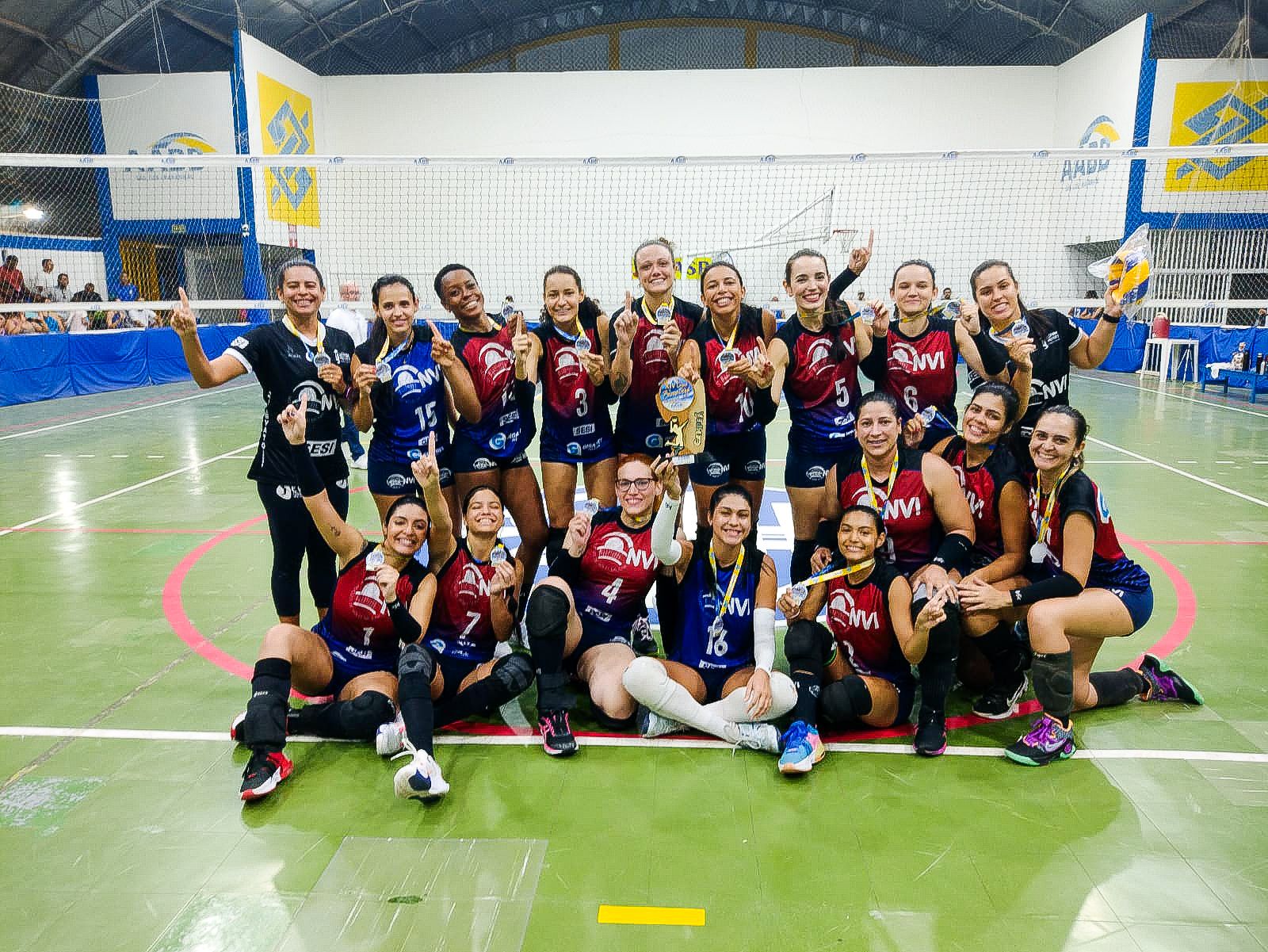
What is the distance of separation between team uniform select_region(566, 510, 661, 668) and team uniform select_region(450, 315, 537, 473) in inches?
30.5

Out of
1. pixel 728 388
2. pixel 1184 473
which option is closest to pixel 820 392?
pixel 728 388

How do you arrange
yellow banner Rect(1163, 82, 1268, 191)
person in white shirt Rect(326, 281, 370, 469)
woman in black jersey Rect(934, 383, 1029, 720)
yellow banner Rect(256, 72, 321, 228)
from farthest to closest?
1. yellow banner Rect(256, 72, 321, 228)
2. yellow banner Rect(1163, 82, 1268, 191)
3. person in white shirt Rect(326, 281, 370, 469)
4. woman in black jersey Rect(934, 383, 1029, 720)

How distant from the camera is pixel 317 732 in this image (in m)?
3.91

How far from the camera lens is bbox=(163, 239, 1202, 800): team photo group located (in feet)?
12.5

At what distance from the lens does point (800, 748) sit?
3635 mm

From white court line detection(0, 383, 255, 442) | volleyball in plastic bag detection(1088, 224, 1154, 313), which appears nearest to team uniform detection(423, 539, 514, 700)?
volleyball in plastic bag detection(1088, 224, 1154, 313)

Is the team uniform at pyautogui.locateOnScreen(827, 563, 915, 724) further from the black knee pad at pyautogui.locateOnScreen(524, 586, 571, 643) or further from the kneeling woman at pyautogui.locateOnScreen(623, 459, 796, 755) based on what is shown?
the black knee pad at pyautogui.locateOnScreen(524, 586, 571, 643)

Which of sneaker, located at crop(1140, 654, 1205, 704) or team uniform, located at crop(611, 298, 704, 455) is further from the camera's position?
team uniform, located at crop(611, 298, 704, 455)

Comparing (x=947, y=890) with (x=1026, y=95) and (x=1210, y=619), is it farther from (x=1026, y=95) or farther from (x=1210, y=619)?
A: (x=1026, y=95)

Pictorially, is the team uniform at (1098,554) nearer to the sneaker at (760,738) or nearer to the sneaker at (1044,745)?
the sneaker at (1044,745)

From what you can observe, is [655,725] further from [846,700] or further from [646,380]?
[646,380]

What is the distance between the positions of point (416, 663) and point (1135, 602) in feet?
10.6

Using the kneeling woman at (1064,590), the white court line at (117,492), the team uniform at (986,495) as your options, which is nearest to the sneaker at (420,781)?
the kneeling woman at (1064,590)

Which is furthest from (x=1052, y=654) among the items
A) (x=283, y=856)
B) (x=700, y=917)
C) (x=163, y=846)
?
(x=163, y=846)
